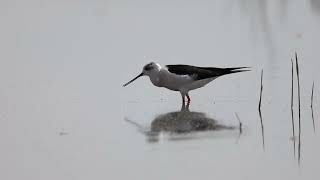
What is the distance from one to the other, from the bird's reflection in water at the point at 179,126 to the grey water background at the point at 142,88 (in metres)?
0.05

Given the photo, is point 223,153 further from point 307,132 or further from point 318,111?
point 318,111

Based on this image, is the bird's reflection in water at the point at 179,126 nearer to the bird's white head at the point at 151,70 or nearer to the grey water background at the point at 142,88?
the grey water background at the point at 142,88

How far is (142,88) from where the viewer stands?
30.6ft

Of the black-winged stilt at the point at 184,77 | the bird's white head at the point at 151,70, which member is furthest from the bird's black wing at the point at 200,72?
the bird's white head at the point at 151,70

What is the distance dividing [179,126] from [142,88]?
1.95 metres

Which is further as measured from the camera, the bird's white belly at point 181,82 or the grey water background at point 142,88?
the bird's white belly at point 181,82

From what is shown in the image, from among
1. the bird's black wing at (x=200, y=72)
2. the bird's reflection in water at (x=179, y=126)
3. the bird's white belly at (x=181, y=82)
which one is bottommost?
the bird's reflection in water at (x=179, y=126)

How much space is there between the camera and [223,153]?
21.0ft

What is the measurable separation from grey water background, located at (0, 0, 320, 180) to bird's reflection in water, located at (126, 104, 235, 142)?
5 centimetres

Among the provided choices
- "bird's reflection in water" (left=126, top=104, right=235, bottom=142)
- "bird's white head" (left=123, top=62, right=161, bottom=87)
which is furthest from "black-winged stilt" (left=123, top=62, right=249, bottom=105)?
"bird's reflection in water" (left=126, top=104, right=235, bottom=142)

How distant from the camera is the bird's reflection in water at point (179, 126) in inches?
277

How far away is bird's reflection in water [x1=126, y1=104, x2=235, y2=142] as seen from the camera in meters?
7.04

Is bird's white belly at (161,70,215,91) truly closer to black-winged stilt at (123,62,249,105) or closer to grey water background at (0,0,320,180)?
black-winged stilt at (123,62,249,105)

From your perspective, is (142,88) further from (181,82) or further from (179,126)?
(179,126)
